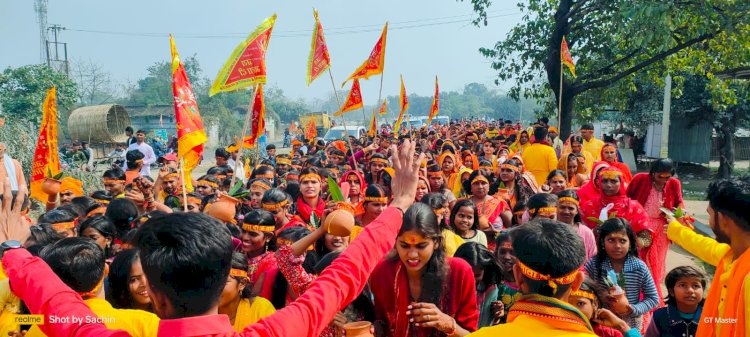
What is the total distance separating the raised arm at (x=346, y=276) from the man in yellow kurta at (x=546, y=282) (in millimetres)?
462

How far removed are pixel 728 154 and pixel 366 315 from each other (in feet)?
59.1

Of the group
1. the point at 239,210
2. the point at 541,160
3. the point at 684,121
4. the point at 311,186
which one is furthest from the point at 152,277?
the point at 684,121

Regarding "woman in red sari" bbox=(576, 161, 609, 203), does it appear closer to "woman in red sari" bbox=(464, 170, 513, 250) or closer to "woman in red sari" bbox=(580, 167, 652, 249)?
"woman in red sari" bbox=(580, 167, 652, 249)

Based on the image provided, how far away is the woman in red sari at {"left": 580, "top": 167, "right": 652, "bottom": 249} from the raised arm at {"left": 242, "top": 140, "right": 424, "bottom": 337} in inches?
148

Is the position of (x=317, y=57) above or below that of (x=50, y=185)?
above

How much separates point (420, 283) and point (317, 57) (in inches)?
259

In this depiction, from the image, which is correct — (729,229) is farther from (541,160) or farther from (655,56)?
(655,56)

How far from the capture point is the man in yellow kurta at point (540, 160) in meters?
8.30

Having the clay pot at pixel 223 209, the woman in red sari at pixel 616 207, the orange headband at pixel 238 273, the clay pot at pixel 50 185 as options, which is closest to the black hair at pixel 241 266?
the orange headband at pixel 238 273

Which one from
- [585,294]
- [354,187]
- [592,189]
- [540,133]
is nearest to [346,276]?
[585,294]

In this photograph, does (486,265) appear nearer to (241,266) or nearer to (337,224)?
(241,266)

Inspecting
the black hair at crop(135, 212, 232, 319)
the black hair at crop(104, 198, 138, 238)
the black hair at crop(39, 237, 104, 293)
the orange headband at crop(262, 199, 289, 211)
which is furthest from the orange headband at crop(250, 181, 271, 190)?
the black hair at crop(135, 212, 232, 319)

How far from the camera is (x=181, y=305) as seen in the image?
147 centimetres

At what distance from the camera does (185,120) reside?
206 inches
